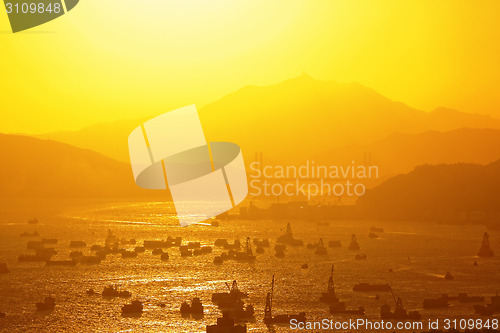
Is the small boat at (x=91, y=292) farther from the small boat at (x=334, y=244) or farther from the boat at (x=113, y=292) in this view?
the small boat at (x=334, y=244)

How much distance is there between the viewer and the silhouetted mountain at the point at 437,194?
10619 cm

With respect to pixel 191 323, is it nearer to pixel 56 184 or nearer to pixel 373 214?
pixel 373 214

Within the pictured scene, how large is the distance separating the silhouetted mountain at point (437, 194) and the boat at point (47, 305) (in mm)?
77846

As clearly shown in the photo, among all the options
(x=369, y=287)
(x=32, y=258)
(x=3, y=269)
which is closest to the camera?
(x=369, y=287)

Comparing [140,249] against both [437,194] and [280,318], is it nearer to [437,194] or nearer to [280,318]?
[280,318]

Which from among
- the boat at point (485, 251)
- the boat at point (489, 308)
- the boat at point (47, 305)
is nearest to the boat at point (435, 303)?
the boat at point (489, 308)

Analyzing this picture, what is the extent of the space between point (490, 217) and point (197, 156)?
284 feet

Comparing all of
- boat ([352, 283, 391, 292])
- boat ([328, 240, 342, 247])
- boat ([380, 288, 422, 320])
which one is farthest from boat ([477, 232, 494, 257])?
boat ([380, 288, 422, 320])

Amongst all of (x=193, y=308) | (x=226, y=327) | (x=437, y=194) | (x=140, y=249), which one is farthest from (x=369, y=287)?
(x=437, y=194)

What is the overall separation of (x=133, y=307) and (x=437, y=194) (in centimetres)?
8777

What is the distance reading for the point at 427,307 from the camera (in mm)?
31719

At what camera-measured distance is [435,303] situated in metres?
32.0

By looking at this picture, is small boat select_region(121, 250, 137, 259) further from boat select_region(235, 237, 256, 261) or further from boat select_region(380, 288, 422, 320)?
boat select_region(380, 288, 422, 320)

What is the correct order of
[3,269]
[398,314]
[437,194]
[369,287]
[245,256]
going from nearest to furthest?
[398,314], [369,287], [3,269], [245,256], [437,194]
